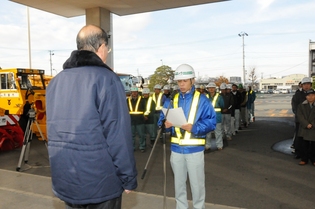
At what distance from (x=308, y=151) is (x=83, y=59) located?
6.87 metres

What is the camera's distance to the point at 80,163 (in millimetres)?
2029

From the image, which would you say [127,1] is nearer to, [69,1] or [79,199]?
[69,1]

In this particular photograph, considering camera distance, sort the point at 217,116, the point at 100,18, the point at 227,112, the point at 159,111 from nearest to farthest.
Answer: the point at 217,116 < the point at 227,112 < the point at 159,111 < the point at 100,18

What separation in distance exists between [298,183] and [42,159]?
662 cm

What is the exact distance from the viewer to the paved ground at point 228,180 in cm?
484

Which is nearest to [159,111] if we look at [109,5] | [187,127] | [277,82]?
[109,5]

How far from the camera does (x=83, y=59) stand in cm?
206

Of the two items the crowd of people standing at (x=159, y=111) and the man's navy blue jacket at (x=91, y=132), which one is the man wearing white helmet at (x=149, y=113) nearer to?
the crowd of people standing at (x=159, y=111)

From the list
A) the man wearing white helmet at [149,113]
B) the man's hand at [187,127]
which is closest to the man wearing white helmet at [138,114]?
the man wearing white helmet at [149,113]

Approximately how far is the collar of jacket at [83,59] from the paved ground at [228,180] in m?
3.08

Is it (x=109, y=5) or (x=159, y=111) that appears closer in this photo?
(x=159, y=111)

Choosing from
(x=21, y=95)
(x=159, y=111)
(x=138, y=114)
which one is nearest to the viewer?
(x=138, y=114)

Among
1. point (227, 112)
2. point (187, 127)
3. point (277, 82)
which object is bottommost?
point (227, 112)

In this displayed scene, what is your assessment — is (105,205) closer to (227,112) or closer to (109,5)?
(227,112)
